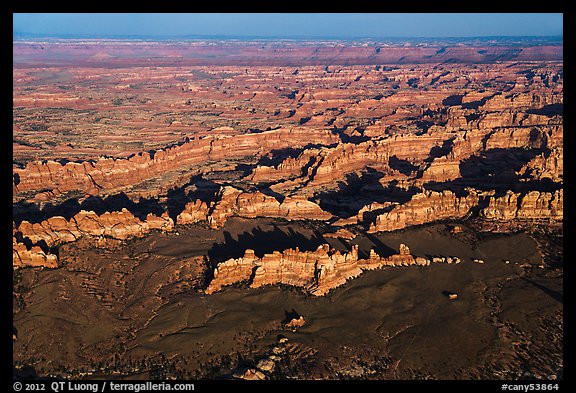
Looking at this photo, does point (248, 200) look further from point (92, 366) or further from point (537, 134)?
point (537, 134)

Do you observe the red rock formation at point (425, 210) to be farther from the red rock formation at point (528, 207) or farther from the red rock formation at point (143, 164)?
the red rock formation at point (143, 164)

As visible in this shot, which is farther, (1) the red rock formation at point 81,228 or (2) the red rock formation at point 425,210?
(2) the red rock formation at point 425,210

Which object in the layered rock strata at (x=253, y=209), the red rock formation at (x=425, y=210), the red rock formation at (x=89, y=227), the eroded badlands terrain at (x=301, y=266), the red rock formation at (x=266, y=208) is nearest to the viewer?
the eroded badlands terrain at (x=301, y=266)

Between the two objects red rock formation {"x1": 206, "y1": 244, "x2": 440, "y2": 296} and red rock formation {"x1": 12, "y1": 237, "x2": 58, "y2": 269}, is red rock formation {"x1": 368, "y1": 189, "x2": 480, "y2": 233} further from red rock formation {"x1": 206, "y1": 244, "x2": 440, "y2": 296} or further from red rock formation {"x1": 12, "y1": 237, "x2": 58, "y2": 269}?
red rock formation {"x1": 12, "y1": 237, "x2": 58, "y2": 269}

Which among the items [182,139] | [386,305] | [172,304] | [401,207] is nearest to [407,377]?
[386,305]

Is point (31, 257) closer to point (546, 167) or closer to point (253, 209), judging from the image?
point (253, 209)

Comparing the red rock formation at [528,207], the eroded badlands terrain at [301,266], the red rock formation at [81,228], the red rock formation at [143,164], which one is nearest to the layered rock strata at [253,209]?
the eroded badlands terrain at [301,266]

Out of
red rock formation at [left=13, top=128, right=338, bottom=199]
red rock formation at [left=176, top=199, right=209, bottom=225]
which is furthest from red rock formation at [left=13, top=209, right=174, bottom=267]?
red rock formation at [left=13, top=128, right=338, bottom=199]

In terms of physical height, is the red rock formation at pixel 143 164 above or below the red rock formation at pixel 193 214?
above
